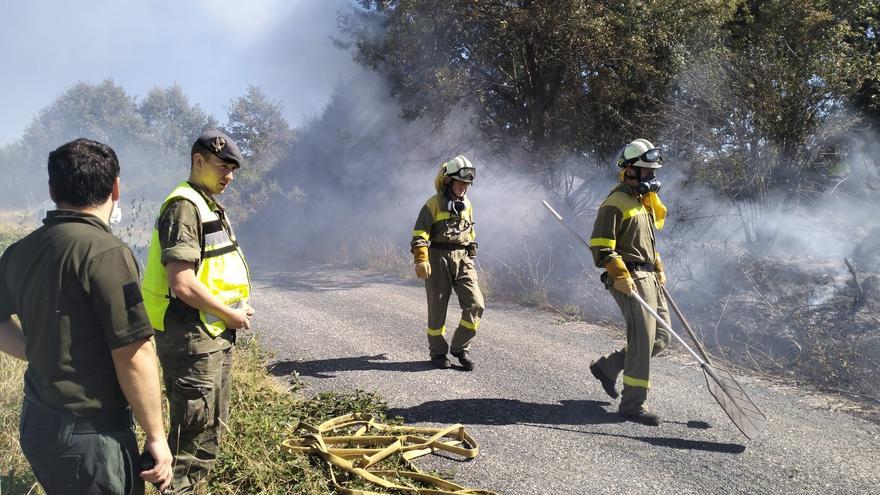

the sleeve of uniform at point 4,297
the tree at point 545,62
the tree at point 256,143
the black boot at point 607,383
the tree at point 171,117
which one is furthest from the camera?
the tree at point 171,117

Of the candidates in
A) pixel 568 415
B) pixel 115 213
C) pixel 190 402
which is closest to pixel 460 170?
pixel 568 415

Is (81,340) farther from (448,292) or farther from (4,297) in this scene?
(448,292)

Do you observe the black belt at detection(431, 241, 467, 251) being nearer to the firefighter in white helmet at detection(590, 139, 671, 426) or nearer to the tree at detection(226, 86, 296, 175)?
the firefighter in white helmet at detection(590, 139, 671, 426)

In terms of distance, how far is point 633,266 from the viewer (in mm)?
4543

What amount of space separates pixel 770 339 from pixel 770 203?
10.2ft

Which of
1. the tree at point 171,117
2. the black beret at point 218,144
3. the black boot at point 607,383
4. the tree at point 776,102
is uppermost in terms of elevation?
the tree at point 171,117

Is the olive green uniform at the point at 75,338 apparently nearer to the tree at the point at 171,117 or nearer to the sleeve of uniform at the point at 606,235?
the sleeve of uniform at the point at 606,235

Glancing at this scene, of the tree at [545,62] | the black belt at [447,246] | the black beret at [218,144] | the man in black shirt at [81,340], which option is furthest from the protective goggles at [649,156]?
the tree at [545,62]

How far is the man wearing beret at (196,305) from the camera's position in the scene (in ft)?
8.79

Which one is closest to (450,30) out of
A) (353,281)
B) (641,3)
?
(641,3)

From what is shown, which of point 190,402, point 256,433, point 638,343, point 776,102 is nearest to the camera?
point 190,402

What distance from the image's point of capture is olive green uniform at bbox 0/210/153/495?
6.18 ft

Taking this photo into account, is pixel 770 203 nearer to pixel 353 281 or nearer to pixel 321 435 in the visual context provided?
pixel 353 281

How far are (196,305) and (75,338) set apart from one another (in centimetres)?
75
